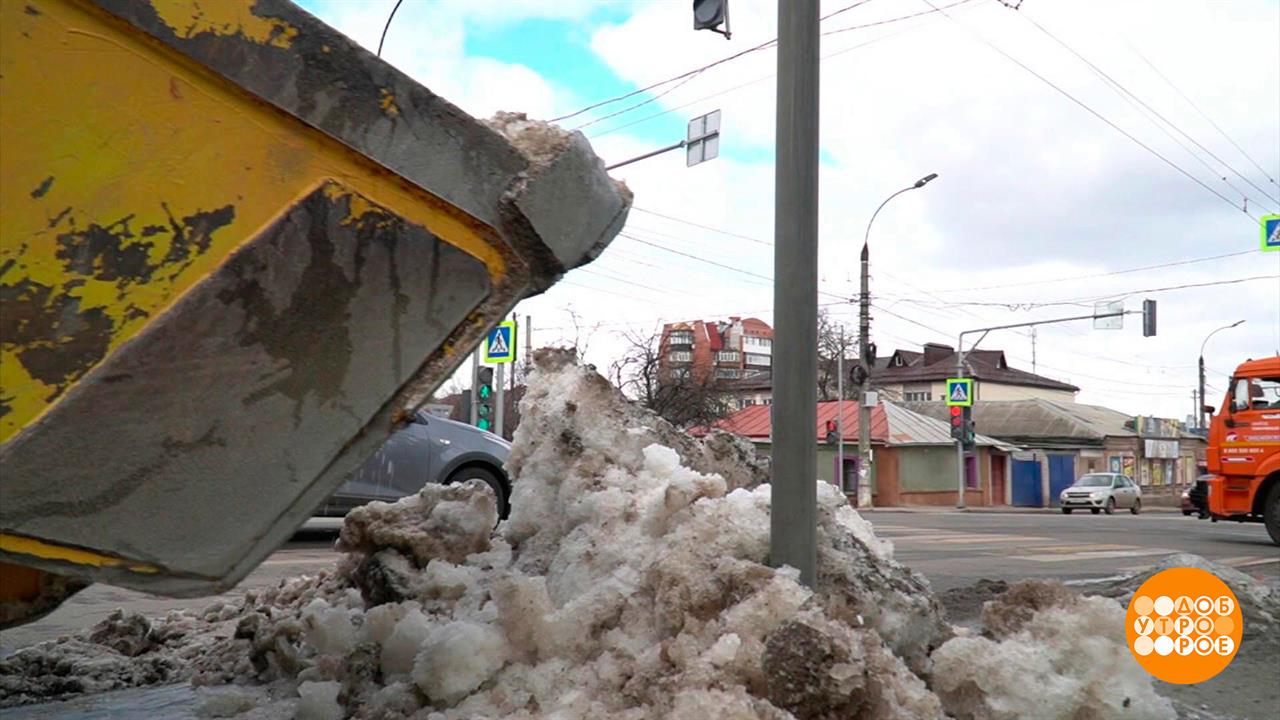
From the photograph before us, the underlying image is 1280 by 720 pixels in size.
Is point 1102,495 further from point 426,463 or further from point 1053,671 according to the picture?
point 1053,671

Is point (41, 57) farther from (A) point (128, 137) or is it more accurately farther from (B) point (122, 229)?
Answer: (B) point (122, 229)

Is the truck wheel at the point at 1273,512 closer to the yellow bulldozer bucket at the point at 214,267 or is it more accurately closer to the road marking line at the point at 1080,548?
the road marking line at the point at 1080,548

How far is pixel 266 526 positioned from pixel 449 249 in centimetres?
69

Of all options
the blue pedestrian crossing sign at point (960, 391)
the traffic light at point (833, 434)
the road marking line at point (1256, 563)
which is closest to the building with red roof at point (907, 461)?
the traffic light at point (833, 434)

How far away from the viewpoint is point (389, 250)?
7.26 ft

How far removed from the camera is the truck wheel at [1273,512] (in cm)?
1416

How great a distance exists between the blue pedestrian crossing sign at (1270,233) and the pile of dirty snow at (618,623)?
60.3 feet

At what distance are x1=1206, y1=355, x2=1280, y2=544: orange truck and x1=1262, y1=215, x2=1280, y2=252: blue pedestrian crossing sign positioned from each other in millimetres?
5295

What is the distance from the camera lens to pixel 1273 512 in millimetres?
14250

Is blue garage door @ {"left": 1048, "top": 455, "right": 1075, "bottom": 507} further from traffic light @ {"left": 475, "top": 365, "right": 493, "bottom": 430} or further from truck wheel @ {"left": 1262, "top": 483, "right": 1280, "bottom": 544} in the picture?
traffic light @ {"left": 475, "top": 365, "right": 493, "bottom": 430}

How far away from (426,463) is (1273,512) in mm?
11637

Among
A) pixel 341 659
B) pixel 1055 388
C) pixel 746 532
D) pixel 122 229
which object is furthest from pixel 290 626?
pixel 1055 388

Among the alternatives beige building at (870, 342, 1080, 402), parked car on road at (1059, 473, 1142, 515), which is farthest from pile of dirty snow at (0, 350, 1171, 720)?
beige building at (870, 342, 1080, 402)

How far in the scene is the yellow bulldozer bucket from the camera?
6.29 ft
